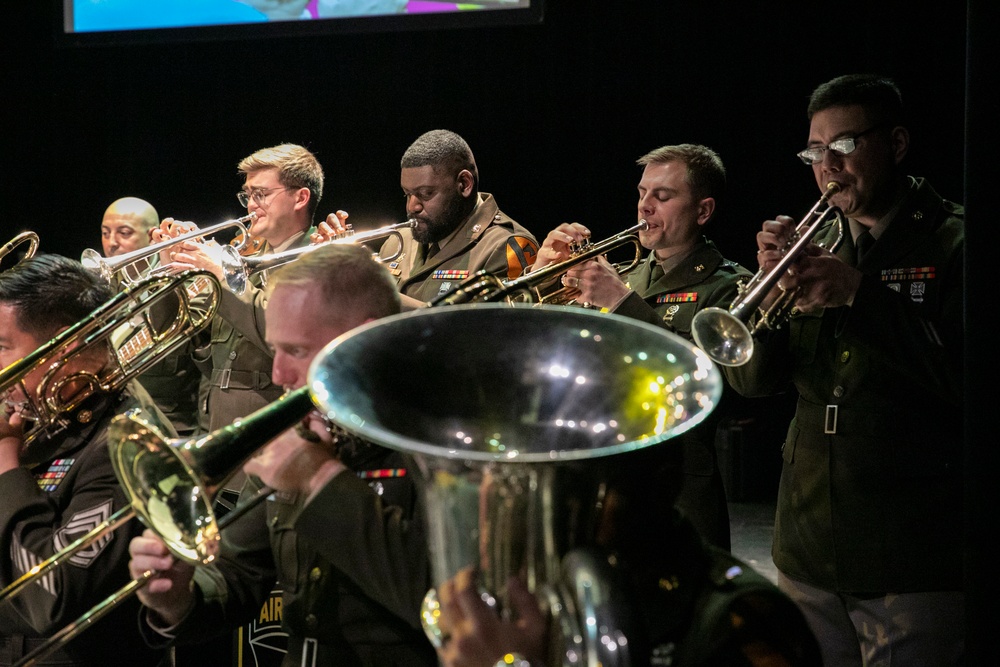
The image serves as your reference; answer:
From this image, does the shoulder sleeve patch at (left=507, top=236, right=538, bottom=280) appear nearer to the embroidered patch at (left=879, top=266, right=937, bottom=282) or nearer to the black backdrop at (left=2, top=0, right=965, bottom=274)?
the embroidered patch at (left=879, top=266, right=937, bottom=282)

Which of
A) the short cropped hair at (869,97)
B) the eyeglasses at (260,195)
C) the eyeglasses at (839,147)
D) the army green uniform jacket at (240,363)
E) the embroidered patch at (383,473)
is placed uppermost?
the short cropped hair at (869,97)

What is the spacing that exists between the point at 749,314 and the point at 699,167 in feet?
3.13

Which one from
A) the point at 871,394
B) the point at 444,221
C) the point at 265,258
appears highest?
the point at 444,221

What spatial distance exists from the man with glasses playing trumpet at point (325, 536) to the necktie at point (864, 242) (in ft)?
4.23

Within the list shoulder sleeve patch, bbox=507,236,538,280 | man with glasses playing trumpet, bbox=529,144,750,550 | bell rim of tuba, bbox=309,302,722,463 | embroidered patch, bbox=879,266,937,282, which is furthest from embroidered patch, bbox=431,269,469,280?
bell rim of tuba, bbox=309,302,722,463

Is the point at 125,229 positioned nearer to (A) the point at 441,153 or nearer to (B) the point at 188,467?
(A) the point at 441,153

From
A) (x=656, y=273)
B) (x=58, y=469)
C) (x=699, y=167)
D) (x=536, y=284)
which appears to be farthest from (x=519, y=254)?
(x=58, y=469)

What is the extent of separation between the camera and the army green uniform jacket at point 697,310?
2.79m

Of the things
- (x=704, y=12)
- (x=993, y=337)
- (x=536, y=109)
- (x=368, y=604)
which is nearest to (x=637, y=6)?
(x=704, y=12)

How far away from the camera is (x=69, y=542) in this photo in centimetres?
207

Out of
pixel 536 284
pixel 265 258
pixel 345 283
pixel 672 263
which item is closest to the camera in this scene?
pixel 345 283

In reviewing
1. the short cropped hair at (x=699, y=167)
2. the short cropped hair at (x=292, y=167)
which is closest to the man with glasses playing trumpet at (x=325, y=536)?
the short cropped hair at (x=699, y=167)

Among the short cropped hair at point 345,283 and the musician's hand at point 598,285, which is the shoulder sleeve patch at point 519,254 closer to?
the musician's hand at point 598,285

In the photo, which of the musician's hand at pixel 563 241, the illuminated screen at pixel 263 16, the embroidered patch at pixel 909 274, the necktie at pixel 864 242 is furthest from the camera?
the illuminated screen at pixel 263 16
